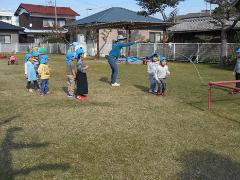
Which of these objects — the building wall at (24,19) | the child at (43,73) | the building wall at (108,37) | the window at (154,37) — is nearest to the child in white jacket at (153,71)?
the child at (43,73)

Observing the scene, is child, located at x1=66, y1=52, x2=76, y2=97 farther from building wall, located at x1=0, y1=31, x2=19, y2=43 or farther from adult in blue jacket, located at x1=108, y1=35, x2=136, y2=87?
building wall, located at x1=0, y1=31, x2=19, y2=43

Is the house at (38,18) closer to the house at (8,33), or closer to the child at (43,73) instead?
the house at (8,33)

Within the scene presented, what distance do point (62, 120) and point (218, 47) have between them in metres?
18.6

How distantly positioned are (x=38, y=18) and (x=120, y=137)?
171 feet

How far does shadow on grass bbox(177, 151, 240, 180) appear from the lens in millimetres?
4727

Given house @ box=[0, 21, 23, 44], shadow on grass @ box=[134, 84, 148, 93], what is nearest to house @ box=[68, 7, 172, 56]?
house @ box=[0, 21, 23, 44]

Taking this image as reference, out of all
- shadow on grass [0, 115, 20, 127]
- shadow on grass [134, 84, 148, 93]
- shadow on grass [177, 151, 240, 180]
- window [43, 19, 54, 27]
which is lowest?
shadow on grass [177, 151, 240, 180]

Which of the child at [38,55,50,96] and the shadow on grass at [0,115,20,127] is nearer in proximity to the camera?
the shadow on grass at [0,115,20,127]

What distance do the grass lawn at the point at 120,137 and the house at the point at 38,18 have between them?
4372cm

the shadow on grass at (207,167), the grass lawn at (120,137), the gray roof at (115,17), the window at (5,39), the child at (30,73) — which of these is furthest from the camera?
the window at (5,39)

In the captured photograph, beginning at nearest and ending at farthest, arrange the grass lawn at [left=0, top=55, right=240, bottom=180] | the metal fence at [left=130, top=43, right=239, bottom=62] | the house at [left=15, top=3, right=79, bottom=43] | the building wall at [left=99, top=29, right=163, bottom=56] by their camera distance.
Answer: the grass lawn at [left=0, top=55, right=240, bottom=180], the metal fence at [left=130, top=43, right=239, bottom=62], the building wall at [left=99, top=29, right=163, bottom=56], the house at [left=15, top=3, right=79, bottom=43]

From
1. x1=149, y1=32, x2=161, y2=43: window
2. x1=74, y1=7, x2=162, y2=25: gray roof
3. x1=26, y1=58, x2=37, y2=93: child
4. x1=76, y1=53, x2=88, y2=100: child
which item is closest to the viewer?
x1=76, y1=53, x2=88, y2=100: child

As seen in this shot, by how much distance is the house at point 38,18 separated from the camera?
52.7 m

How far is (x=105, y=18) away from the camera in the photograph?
→ 34.0 meters
